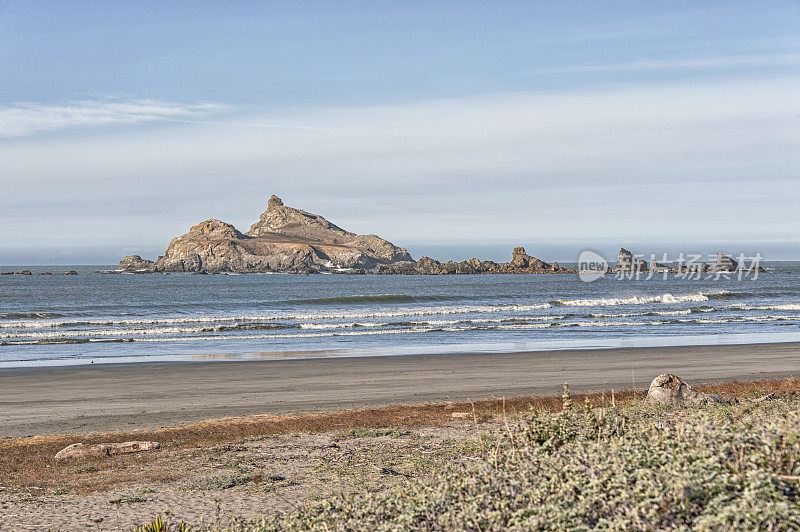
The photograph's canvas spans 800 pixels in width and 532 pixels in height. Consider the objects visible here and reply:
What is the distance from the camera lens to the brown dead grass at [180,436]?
8.34m

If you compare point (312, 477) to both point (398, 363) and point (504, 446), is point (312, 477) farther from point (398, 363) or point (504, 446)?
point (398, 363)

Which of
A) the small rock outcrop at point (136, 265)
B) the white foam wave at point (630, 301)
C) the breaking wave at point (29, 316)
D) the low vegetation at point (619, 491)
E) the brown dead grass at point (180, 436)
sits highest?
the small rock outcrop at point (136, 265)

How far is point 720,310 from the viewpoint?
44594mm

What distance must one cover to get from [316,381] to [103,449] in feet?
29.5

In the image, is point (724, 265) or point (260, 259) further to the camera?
point (260, 259)

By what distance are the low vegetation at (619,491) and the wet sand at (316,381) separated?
351 inches

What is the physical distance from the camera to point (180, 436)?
420 inches

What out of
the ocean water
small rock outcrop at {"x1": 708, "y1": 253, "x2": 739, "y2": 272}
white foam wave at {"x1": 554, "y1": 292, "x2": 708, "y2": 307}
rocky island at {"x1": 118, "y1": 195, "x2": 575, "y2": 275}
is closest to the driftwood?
the ocean water

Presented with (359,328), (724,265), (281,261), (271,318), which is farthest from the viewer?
(281,261)

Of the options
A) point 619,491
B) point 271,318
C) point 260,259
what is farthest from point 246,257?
point 619,491

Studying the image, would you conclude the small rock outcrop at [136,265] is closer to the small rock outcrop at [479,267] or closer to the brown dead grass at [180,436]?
the small rock outcrop at [479,267]

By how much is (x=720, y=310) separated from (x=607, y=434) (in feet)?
142

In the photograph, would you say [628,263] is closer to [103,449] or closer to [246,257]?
[246,257]

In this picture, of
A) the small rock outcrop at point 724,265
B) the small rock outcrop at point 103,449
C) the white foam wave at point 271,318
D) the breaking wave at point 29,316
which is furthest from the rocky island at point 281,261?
the small rock outcrop at point 103,449
